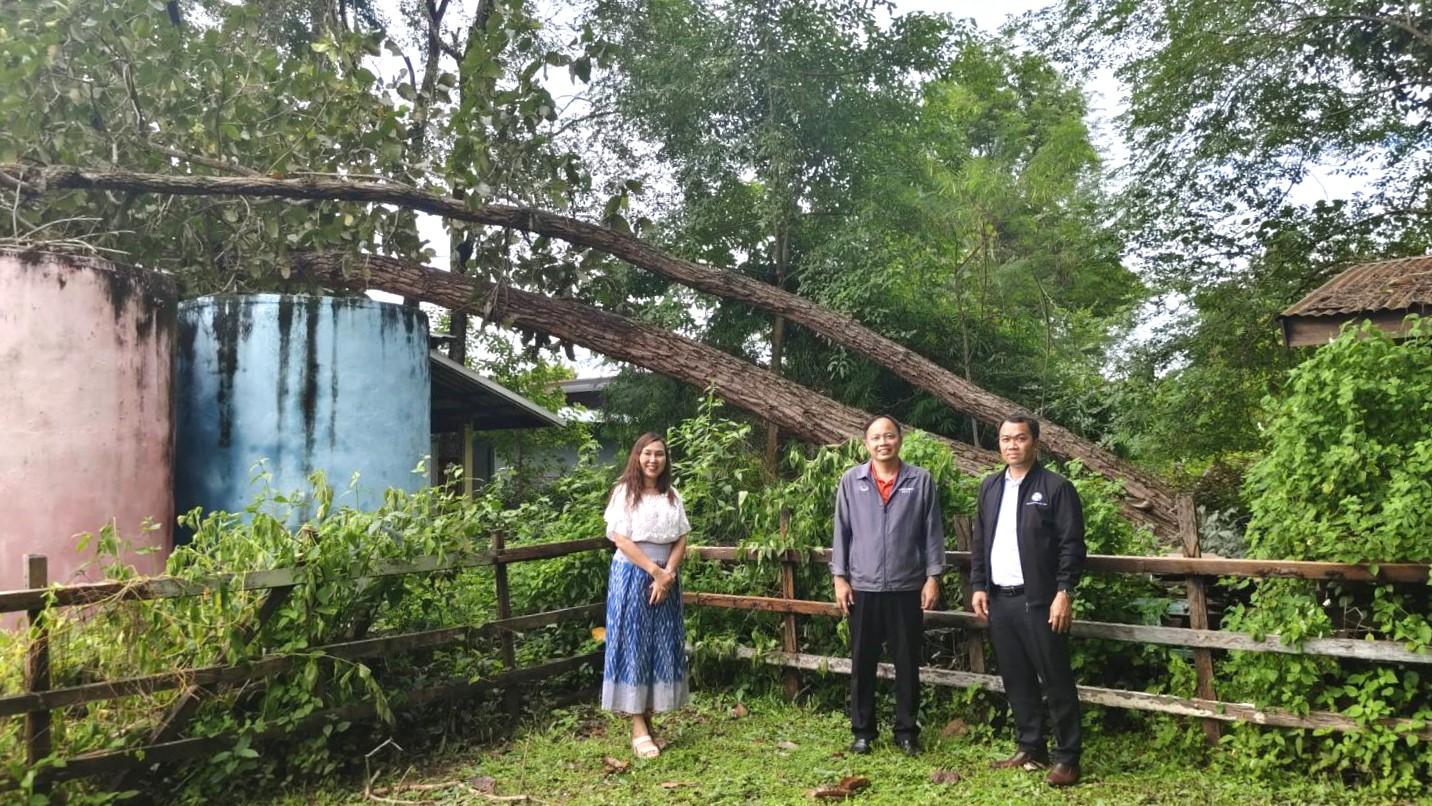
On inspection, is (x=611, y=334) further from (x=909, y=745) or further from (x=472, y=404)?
(x=909, y=745)

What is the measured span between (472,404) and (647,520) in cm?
933

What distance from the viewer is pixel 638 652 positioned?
4.94m

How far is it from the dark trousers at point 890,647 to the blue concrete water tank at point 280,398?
176 inches

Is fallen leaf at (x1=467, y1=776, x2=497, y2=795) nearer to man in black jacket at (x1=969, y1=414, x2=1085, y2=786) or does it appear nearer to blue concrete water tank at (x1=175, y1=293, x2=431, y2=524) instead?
man in black jacket at (x1=969, y1=414, x2=1085, y2=786)

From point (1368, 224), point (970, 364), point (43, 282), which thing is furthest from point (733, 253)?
point (43, 282)

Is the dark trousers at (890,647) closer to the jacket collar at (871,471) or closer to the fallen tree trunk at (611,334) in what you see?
the jacket collar at (871,471)

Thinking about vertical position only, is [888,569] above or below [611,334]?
below

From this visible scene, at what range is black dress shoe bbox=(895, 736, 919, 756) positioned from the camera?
4.77 metres

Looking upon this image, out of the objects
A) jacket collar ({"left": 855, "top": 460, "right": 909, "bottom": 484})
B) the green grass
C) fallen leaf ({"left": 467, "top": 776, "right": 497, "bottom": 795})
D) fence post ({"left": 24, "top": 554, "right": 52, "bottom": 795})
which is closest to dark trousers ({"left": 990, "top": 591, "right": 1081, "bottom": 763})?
the green grass

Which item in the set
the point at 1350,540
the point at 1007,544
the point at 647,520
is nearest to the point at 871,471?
the point at 1007,544

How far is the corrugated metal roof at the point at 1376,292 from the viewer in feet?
24.9

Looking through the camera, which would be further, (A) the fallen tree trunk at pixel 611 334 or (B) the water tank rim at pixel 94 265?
(A) the fallen tree trunk at pixel 611 334

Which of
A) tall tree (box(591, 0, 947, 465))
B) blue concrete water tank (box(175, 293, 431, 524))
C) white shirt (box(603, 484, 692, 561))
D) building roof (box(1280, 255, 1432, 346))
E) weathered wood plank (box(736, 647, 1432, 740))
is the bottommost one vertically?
weathered wood plank (box(736, 647, 1432, 740))

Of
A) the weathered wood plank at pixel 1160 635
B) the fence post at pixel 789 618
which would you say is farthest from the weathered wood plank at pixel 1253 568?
the fence post at pixel 789 618
